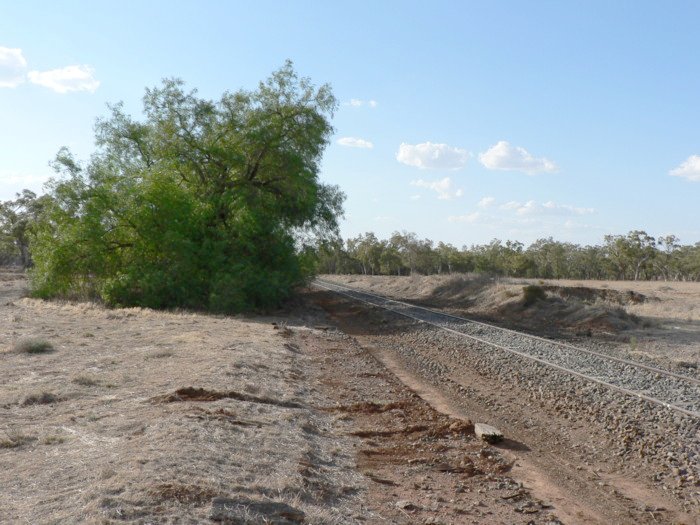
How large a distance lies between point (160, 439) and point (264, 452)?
4.01 feet

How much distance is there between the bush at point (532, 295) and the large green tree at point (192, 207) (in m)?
11.7

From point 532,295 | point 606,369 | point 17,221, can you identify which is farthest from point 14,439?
point 17,221

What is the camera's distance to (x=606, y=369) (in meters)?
14.4

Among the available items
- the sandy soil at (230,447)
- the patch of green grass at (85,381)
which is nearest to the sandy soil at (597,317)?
the sandy soil at (230,447)

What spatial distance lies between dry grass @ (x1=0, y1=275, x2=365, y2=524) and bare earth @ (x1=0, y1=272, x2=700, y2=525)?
0.09 feet

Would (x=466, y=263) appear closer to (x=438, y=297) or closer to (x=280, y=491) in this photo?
(x=438, y=297)

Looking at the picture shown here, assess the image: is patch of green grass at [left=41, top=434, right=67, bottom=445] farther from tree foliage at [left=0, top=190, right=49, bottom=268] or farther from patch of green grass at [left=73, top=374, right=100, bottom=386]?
tree foliage at [left=0, top=190, right=49, bottom=268]

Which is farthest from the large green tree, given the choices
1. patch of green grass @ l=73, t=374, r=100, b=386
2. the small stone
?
the small stone

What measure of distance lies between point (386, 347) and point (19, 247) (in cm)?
7908

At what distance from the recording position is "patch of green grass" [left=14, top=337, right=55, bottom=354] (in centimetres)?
1466

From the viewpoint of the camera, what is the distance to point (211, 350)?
1571 centimetres

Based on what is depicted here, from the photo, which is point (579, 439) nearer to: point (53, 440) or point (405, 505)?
point (405, 505)

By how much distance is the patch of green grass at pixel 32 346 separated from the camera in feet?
48.1

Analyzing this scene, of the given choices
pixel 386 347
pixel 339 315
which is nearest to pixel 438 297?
pixel 339 315
